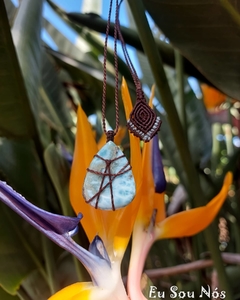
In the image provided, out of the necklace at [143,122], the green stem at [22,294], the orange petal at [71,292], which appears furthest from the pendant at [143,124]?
the green stem at [22,294]

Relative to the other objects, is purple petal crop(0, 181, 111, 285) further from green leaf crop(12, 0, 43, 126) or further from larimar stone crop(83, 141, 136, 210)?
green leaf crop(12, 0, 43, 126)

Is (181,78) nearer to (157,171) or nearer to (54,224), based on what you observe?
(157,171)

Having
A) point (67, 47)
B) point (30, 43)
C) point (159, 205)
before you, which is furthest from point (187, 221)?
point (67, 47)

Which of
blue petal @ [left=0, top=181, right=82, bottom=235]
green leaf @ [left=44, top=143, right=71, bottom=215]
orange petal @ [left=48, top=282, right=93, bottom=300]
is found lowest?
orange petal @ [left=48, top=282, right=93, bottom=300]

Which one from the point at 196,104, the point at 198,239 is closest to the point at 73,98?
the point at 196,104

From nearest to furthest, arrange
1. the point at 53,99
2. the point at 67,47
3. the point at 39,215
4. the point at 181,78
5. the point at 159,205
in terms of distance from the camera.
A: 1. the point at 39,215
2. the point at 159,205
3. the point at 181,78
4. the point at 53,99
5. the point at 67,47

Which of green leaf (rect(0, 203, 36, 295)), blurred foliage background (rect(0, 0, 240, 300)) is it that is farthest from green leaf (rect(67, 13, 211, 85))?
green leaf (rect(0, 203, 36, 295))

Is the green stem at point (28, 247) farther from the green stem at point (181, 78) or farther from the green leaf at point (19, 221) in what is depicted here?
the green stem at point (181, 78)
